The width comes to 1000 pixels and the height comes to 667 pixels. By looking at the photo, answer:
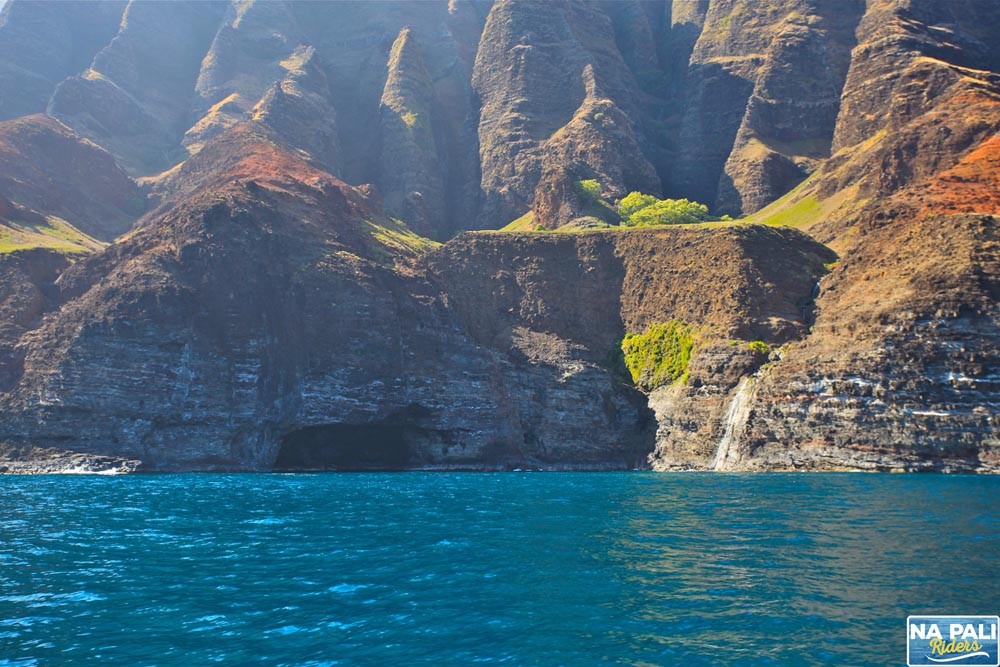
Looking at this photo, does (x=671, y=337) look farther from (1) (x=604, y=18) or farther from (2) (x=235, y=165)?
(1) (x=604, y=18)

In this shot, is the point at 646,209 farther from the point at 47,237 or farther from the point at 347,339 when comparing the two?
the point at 47,237

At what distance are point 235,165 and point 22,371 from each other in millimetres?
56338

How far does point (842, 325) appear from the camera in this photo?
77.9m

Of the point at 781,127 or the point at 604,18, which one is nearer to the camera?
the point at 781,127

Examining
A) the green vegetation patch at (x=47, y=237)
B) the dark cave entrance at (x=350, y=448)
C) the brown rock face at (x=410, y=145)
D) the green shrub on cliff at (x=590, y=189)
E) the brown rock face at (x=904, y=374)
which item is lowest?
the dark cave entrance at (x=350, y=448)

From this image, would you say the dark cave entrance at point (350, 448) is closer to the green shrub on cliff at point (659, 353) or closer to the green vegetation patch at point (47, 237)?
the green shrub on cliff at point (659, 353)

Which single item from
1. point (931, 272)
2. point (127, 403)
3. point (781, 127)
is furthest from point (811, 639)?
point (781, 127)

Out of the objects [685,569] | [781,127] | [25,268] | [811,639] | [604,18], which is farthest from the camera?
[604,18]

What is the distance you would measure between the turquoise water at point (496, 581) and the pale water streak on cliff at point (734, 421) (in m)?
37.6

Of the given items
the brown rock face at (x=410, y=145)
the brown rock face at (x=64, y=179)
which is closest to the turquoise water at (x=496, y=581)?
the brown rock face at (x=64, y=179)

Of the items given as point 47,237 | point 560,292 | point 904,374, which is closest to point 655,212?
point 560,292

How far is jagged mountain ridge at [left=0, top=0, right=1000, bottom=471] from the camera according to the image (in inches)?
2921

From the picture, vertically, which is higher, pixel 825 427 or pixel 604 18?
pixel 604 18

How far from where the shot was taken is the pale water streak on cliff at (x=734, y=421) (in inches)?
3130
